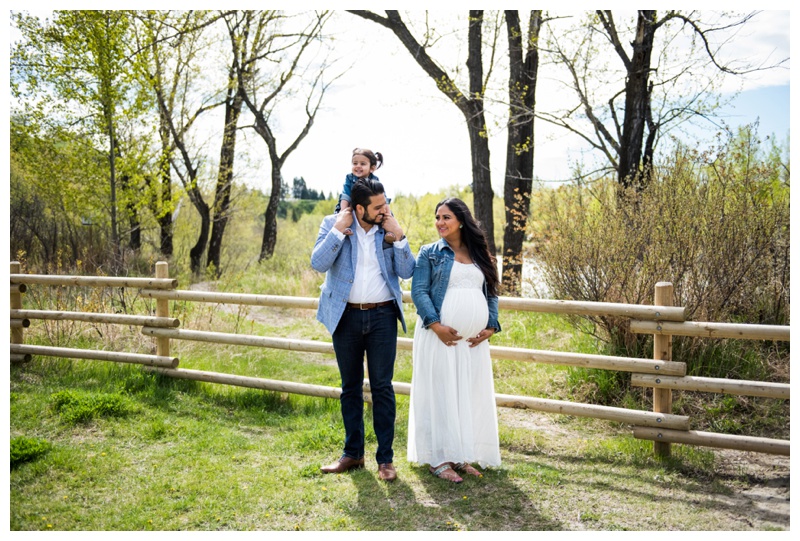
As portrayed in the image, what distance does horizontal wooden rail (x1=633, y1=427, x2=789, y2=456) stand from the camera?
470cm

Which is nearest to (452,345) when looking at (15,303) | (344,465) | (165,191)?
(344,465)

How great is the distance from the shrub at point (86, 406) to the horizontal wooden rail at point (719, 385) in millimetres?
4252

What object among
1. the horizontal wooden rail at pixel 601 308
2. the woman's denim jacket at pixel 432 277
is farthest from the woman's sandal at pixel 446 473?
the horizontal wooden rail at pixel 601 308

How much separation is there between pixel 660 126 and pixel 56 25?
1145cm

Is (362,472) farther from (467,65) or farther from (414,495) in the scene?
(467,65)

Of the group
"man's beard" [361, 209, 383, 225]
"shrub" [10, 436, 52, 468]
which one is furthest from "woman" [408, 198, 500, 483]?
"shrub" [10, 436, 52, 468]

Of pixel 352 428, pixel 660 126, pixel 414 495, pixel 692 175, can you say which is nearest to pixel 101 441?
pixel 352 428

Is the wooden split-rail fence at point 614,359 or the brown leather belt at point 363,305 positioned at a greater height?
the brown leather belt at point 363,305

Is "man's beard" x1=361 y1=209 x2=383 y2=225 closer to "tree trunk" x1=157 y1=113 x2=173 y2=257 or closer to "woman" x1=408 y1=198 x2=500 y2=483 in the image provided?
"woman" x1=408 y1=198 x2=500 y2=483

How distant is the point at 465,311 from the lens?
174 inches

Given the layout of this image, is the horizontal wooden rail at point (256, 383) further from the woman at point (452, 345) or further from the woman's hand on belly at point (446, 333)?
the woman's hand on belly at point (446, 333)

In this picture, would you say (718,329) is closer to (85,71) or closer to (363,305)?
(363,305)

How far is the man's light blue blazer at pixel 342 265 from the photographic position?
4289 millimetres

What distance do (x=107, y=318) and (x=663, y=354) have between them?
5.44 meters
